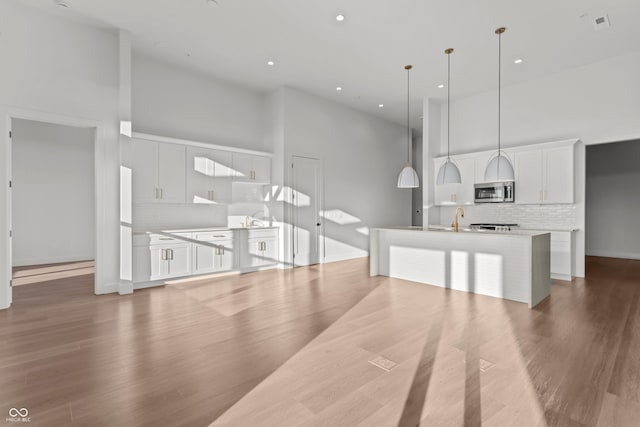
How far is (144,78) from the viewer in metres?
5.63

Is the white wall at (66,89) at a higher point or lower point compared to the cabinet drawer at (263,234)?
higher

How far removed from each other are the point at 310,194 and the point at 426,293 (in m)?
3.57

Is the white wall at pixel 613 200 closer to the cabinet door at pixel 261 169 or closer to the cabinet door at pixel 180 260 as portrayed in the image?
the cabinet door at pixel 261 169

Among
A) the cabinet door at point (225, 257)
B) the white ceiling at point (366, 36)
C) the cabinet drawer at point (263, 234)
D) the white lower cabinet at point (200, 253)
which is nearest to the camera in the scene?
the white ceiling at point (366, 36)

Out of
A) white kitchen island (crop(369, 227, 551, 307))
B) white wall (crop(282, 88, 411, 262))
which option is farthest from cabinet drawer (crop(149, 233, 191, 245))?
white kitchen island (crop(369, 227, 551, 307))

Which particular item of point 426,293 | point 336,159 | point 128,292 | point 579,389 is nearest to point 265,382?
point 579,389

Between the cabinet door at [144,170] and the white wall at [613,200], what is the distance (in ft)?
33.9

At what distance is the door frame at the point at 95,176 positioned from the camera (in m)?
4.13

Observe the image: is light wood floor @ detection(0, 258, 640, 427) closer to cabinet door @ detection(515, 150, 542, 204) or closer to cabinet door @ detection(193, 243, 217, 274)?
cabinet door @ detection(193, 243, 217, 274)

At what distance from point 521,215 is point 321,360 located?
19.4 feet

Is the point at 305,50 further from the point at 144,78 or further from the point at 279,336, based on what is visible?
the point at 279,336

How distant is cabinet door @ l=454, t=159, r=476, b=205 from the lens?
7129 millimetres

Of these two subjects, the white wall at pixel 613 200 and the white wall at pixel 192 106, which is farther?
the white wall at pixel 613 200

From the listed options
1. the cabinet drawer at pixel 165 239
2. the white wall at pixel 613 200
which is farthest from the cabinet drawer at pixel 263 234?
the white wall at pixel 613 200
